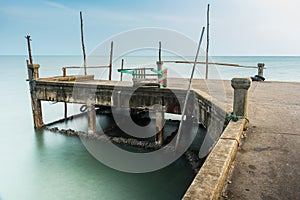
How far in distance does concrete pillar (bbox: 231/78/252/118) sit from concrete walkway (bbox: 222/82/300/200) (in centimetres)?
43

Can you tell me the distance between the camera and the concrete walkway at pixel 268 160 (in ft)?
10.4

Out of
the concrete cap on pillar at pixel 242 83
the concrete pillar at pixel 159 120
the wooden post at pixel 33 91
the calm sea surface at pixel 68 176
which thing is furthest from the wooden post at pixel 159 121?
the wooden post at pixel 33 91

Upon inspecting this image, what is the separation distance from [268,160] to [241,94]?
172cm

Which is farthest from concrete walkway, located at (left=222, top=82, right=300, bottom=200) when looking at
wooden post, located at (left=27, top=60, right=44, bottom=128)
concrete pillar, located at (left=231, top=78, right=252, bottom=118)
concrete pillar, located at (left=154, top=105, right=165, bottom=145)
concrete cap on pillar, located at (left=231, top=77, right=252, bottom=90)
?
wooden post, located at (left=27, top=60, right=44, bottom=128)

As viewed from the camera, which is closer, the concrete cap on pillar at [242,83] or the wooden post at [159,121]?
the concrete cap on pillar at [242,83]

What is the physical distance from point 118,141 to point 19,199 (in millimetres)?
5145

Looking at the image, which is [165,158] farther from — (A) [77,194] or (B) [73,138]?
(B) [73,138]

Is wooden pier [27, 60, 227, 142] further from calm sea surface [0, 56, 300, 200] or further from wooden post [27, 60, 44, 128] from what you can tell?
calm sea surface [0, 56, 300, 200]

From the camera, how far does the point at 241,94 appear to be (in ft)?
17.2

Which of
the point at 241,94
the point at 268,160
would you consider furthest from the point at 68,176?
the point at 268,160

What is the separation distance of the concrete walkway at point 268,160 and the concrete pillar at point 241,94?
16.9 inches

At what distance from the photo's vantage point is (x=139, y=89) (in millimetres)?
11008

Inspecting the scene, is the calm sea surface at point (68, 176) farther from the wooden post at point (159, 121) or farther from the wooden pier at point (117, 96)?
→ the wooden pier at point (117, 96)

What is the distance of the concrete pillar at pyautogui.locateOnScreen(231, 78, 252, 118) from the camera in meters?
5.11
